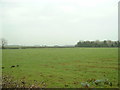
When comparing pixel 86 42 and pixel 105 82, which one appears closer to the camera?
pixel 105 82

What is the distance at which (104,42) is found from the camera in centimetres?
15775

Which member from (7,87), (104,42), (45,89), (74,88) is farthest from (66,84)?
(104,42)

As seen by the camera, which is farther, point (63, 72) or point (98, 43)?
point (98, 43)

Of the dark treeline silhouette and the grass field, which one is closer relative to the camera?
the grass field

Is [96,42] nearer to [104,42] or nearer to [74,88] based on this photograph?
[104,42]

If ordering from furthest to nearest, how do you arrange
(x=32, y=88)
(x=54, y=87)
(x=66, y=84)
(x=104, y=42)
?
(x=104, y=42), (x=66, y=84), (x=54, y=87), (x=32, y=88)

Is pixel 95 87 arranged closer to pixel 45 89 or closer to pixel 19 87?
pixel 45 89

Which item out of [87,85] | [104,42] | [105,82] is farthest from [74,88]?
[104,42]

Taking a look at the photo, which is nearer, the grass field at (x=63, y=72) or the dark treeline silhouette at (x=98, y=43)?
the grass field at (x=63, y=72)

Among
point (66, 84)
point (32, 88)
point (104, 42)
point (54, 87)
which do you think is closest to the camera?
point (32, 88)

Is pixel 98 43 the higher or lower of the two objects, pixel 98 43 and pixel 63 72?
the higher

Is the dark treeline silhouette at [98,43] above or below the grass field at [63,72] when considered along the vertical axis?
above

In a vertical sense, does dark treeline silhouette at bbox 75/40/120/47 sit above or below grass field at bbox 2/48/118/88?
above

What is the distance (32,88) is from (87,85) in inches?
164
